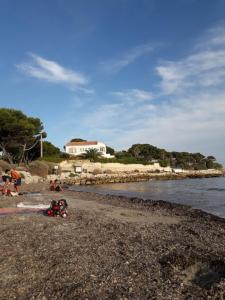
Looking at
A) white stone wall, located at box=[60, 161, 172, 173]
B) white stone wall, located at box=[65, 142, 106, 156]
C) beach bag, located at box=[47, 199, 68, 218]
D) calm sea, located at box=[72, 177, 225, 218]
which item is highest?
white stone wall, located at box=[65, 142, 106, 156]

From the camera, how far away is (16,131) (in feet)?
185

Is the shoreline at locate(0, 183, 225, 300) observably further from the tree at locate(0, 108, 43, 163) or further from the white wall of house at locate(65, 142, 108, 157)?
the white wall of house at locate(65, 142, 108, 157)

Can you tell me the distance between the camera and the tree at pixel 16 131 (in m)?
54.5

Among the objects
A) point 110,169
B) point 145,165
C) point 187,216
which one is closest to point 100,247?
point 187,216

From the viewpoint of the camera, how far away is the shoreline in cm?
565

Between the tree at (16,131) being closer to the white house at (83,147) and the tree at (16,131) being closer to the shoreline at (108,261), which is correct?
the white house at (83,147)

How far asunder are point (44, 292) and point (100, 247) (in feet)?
9.68

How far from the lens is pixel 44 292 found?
5.58 meters

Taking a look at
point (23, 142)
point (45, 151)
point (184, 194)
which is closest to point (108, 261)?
point (184, 194)

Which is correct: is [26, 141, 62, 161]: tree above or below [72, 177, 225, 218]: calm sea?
above

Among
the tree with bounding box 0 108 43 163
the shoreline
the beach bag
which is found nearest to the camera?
the shoreline

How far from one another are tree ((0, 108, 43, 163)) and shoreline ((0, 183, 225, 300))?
1781 inches

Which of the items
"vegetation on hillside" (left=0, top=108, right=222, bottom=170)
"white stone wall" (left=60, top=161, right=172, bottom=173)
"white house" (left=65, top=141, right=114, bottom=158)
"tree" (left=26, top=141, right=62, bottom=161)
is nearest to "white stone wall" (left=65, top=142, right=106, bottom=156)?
"white house" (left=65, top=141, right=114, bottom=158)

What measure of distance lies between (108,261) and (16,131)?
170ft
